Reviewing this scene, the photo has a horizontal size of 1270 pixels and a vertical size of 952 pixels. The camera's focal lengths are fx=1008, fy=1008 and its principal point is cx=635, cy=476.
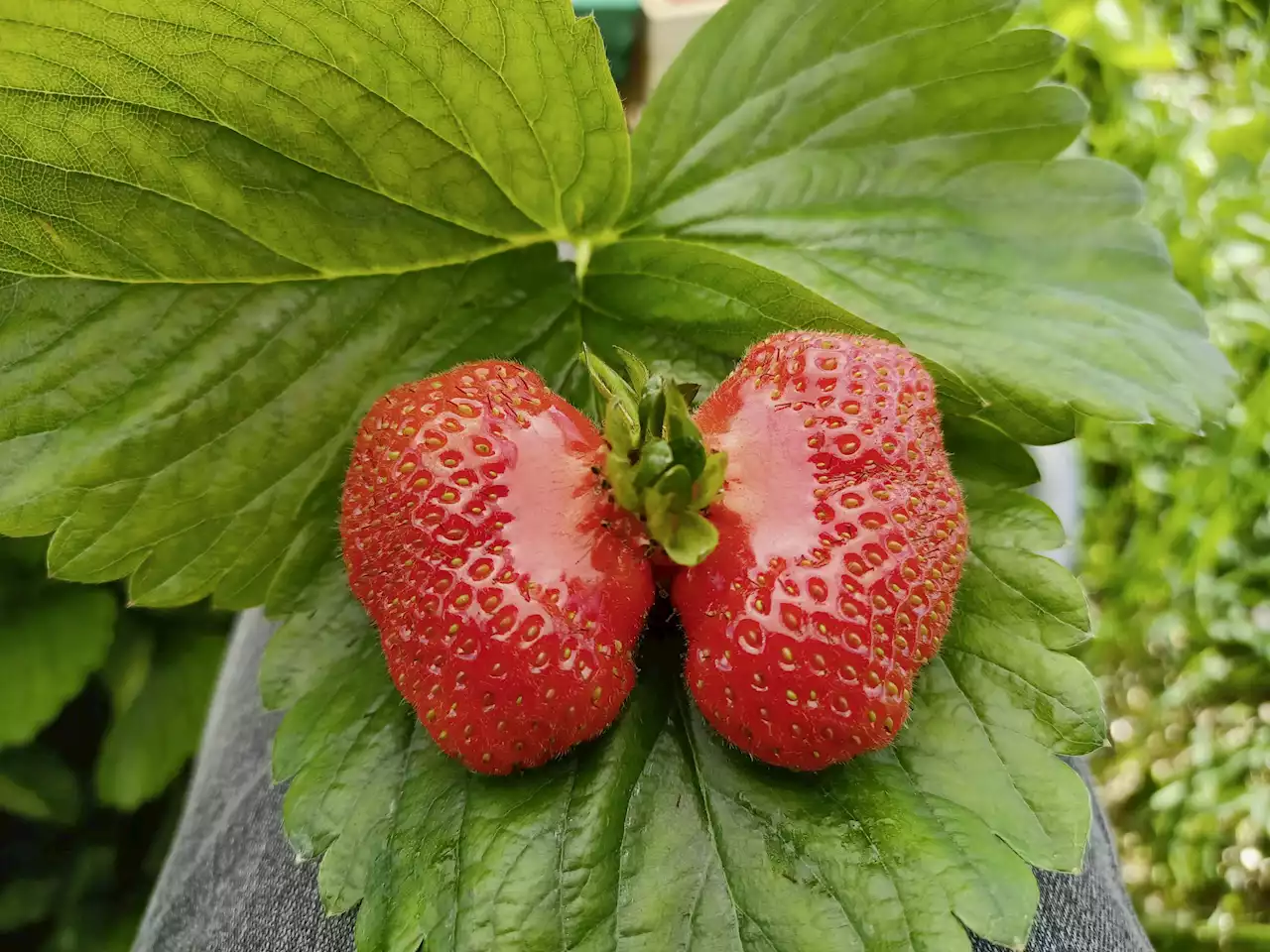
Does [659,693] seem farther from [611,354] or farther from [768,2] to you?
[768,2]

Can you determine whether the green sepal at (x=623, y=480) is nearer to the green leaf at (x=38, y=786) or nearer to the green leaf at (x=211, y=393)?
the green leaf at (x=211, y=393)

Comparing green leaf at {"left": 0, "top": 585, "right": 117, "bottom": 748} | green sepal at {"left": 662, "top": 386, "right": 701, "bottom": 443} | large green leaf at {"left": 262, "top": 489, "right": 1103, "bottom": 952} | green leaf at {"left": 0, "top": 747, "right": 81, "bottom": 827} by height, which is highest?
green sepal at {"left": 662, "top": 386, "right": 701, "bottom": 443}

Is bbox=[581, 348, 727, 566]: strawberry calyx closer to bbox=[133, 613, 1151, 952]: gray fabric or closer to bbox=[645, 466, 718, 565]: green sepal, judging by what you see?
bbox=[645, 466, 718, 565]: green sepal

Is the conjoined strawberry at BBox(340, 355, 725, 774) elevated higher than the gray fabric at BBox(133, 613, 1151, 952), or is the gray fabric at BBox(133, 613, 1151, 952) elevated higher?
the conjoined strawberry at BBox(340, 355, 725, 774)

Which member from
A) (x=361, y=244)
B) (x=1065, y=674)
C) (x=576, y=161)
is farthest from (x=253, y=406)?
(x=1065, y=674)

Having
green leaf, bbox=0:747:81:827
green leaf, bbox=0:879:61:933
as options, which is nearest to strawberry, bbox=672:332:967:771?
green leaf, bbox=0:747:81:827

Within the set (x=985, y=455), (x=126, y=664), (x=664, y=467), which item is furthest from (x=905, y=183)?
(x=126, y=664)

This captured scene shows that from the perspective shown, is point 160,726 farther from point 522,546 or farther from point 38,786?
point 522,546
